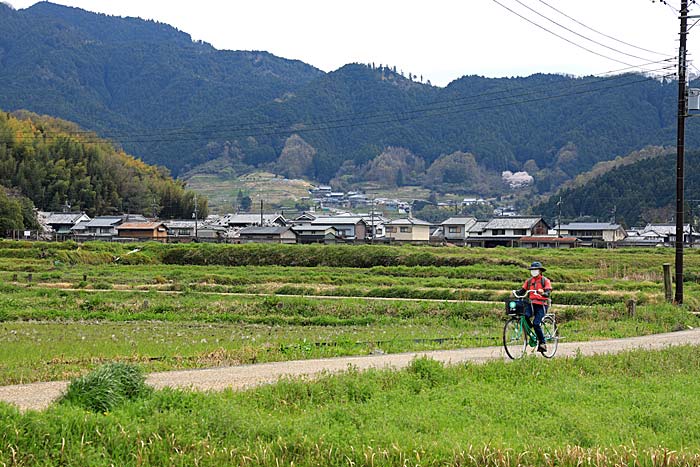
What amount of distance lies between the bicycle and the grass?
2790 mm

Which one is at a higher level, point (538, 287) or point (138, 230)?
point (538, 287)

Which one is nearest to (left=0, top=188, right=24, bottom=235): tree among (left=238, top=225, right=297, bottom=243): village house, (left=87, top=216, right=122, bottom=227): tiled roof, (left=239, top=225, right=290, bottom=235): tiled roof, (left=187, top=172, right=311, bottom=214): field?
(left=87, top=216, right=122, bottom=227): tiled roof

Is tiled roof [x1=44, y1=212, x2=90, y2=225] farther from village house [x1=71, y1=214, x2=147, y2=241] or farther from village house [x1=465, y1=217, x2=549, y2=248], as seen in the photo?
village house [x1=465, y1=217, x2=549, y2=248]

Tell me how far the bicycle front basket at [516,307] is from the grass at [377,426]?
2766mm

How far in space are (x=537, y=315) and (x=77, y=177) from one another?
96.9 metres

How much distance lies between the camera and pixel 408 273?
40906mm

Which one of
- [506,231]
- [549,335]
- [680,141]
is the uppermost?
[680,141]

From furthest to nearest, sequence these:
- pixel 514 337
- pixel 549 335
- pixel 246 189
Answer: pixel 246 189 → pixel 549 335 → pixel 514 337

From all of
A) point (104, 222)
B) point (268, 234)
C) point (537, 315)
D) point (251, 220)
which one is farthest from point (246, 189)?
point (537, 315)

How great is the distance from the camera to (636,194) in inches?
4355

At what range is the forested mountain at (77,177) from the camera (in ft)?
308

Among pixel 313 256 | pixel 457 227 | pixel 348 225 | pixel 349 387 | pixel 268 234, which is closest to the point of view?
pixel 349 387

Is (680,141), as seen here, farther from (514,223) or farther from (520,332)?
(514,223)

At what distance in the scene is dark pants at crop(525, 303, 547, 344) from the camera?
13.3 m
